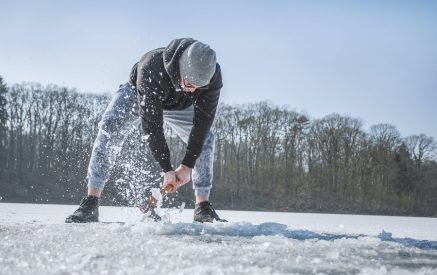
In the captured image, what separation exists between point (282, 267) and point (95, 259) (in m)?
0.51

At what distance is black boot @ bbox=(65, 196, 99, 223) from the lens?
263cm

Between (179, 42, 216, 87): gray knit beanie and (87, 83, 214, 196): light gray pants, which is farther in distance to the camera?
(87, 83, 214, 196): light gray pants

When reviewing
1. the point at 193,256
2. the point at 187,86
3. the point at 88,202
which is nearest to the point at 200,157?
the point at 187,86

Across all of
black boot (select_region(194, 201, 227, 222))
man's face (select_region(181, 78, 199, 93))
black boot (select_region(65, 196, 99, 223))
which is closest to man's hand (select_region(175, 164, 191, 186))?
Result: black boot (select_region(194, 201, 227, 222))

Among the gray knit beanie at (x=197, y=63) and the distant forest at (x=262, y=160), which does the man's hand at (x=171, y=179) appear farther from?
the distant forest at (x=262, y=160)

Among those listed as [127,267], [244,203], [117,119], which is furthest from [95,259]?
[244,203]

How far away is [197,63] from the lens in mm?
2328

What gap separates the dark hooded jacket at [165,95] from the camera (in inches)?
100

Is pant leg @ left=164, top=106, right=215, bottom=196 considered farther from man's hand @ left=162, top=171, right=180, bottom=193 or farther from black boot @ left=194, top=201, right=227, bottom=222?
man's hand @ left=162, top=171, right=180, bottom=193

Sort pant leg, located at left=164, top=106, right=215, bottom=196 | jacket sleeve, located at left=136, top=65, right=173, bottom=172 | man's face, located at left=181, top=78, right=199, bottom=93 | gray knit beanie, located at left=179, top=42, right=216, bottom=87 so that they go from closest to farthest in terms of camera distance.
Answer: gray knit beanie, located at left=179, top=42, right=216, bottom=87, man's face, located at left=181, top=78, right=199, bottom=93, jacket sleeve, located at left=136, top=65, right=173, bottom=172, pant leg, located at left=164, top=106, right=215, bottom=196

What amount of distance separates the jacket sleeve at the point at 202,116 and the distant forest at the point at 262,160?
2607cm

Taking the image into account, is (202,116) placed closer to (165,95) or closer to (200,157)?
(165,95)

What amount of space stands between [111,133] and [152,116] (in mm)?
562

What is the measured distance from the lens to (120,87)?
3.17 m
